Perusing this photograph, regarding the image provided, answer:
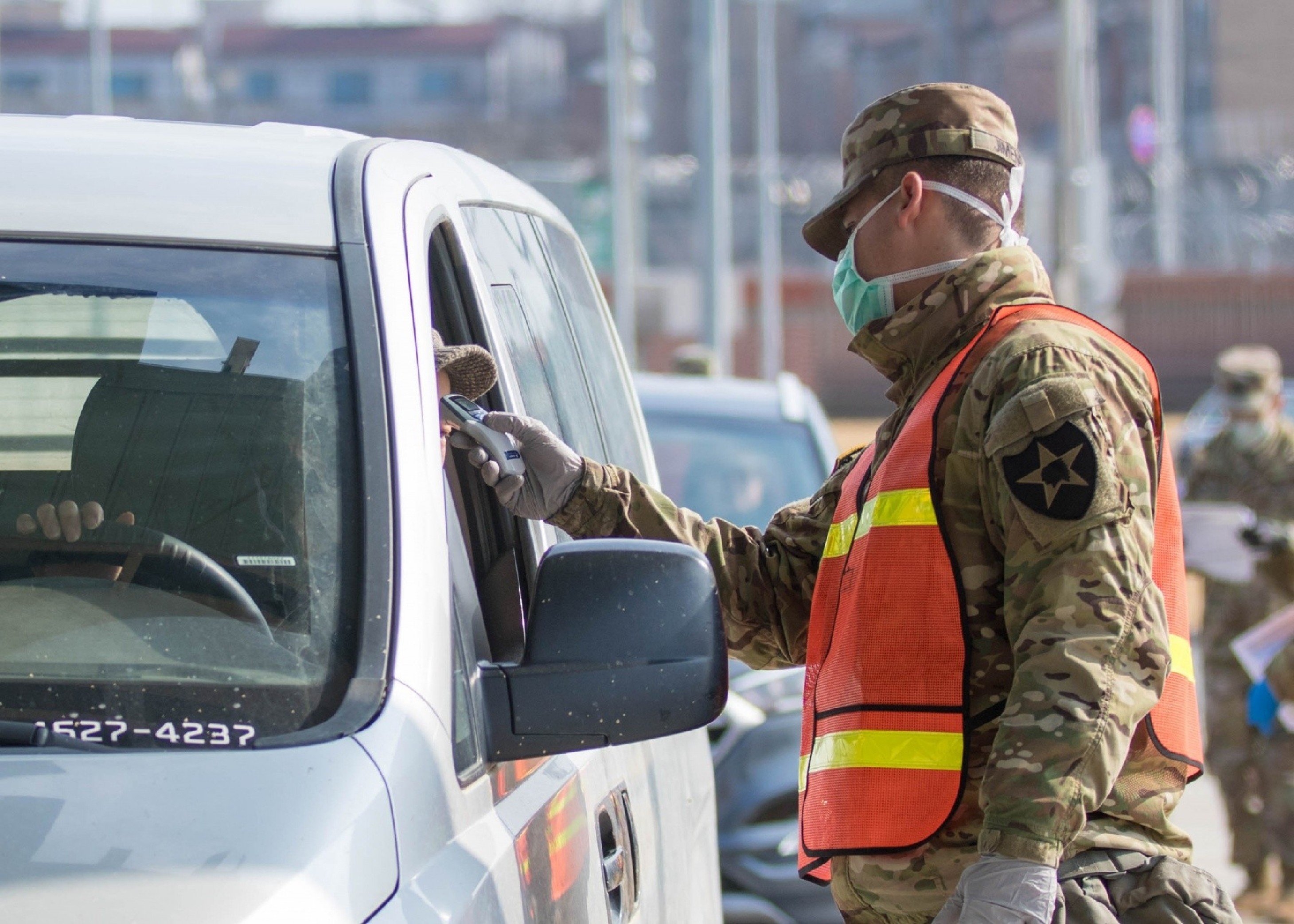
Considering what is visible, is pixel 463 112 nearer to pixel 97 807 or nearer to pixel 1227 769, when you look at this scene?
pixel 1227 769

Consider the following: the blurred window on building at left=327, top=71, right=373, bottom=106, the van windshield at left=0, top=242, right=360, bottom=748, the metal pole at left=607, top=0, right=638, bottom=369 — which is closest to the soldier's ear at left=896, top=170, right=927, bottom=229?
the van windshield at left=0, top=242, right=360, bottom=748

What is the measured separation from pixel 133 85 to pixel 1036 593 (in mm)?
71285

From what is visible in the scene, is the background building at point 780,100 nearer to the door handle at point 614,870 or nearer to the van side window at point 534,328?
the van side window at point 534,328

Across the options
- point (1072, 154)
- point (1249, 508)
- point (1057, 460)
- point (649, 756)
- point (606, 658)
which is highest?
point (1057, 460)

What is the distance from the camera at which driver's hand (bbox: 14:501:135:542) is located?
2.01m

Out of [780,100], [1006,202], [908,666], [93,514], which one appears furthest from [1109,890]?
[780,100]

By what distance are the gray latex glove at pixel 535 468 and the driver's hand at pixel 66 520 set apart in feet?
2.04

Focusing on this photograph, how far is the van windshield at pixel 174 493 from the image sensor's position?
1.82 metres

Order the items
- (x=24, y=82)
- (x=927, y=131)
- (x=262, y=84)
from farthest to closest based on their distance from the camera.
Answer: (x=262, y=84) → (x=24, y=82) → (x=927, y=131)

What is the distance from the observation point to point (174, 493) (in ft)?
6.59

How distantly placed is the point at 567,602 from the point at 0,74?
234 feet

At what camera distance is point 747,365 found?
39.7 m

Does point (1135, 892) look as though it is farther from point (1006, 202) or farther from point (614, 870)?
point (1006, 202)

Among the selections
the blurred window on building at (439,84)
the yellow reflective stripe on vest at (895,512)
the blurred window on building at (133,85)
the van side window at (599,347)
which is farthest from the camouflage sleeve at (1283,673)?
the blurred window on building at (133,85)
